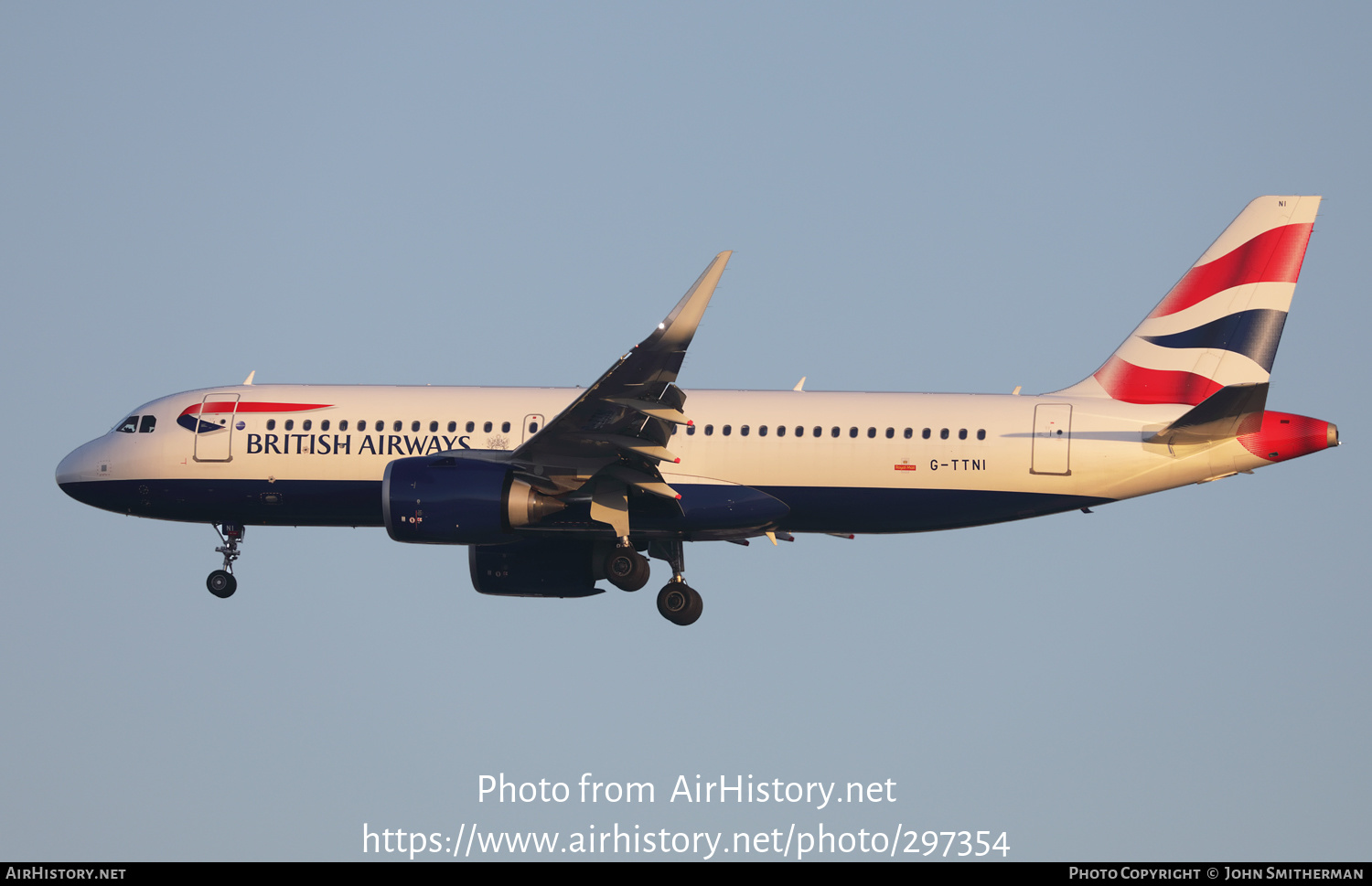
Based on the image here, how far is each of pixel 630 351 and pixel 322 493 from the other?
431 inches

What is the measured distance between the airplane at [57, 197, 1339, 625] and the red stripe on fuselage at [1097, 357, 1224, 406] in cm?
5

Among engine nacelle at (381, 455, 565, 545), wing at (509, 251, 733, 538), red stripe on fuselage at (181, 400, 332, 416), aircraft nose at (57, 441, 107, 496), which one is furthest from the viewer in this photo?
aircraft nose at (57, 441, 107, 496)

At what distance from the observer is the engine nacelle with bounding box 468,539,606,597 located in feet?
136

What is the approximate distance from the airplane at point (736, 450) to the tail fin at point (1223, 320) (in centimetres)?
5

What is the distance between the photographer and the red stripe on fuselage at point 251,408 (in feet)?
131

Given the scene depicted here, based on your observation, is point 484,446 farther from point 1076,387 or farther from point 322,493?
point 1076,387

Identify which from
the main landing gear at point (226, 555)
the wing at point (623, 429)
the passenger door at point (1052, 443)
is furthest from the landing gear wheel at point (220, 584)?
the passenger door at point (1052, 443)

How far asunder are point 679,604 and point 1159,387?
39.9ft

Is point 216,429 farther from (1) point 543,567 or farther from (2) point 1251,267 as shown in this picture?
(2) point 1251,267

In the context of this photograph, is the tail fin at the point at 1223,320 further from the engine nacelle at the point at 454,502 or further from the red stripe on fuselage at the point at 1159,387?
the engine nacelle at the point at 454,502

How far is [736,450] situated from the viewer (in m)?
37.8

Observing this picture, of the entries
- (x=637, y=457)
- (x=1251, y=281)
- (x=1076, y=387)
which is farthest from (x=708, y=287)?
(x=1251, y=281)

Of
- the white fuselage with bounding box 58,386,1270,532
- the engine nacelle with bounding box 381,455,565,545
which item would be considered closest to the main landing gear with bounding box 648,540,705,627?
the white fuselage with bounding box 58,386,1270,532

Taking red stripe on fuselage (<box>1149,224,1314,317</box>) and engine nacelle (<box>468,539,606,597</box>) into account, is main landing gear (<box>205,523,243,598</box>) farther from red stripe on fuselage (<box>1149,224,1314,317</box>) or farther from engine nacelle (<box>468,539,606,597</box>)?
red stripe on fuselage (<box>1149,224,1314,317</box>)
